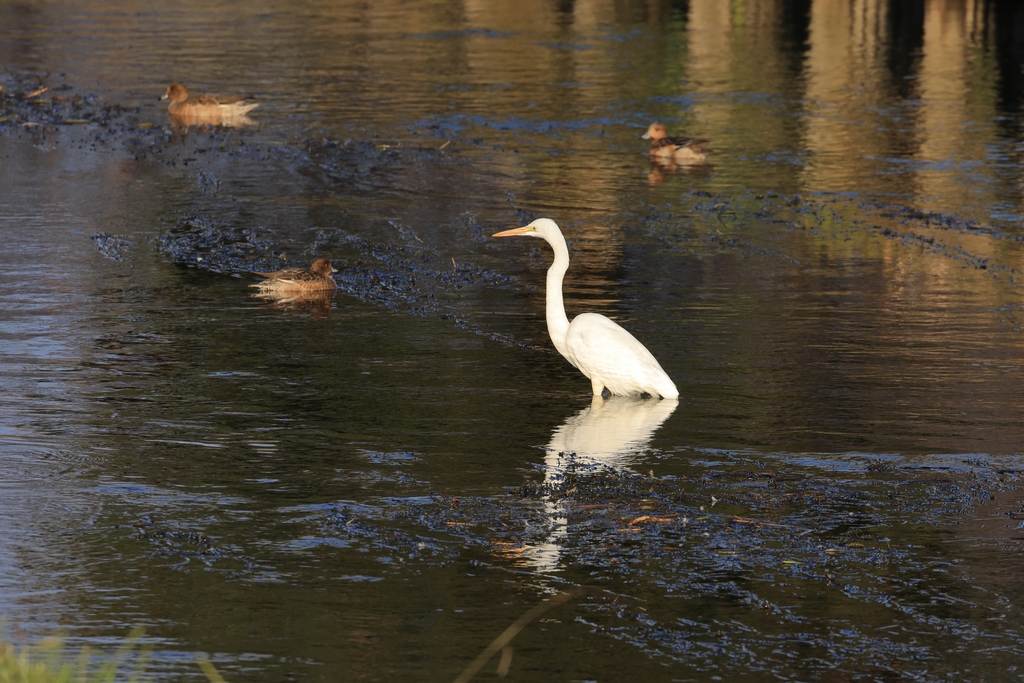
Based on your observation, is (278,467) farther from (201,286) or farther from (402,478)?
(201,286)

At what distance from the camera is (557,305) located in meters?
11.4

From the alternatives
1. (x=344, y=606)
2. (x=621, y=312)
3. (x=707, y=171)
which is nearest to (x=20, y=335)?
(x=621, y=312)

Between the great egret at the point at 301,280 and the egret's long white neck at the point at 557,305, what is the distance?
10.2 ft

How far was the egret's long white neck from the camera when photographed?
11.2 metres

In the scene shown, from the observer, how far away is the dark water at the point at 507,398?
6.94m

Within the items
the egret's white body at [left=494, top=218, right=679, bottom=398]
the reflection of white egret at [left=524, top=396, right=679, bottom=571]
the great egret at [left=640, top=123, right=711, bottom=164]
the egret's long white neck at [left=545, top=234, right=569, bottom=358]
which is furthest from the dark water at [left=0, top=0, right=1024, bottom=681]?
the great egret at [left=640, top=123, right=711, bottom=164]

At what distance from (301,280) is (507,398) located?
367 centimetres

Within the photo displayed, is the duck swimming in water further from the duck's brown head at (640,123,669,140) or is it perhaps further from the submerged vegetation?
the submerged vegetation

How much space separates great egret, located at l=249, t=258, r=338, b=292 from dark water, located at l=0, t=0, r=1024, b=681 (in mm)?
318

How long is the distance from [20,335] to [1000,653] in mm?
8509

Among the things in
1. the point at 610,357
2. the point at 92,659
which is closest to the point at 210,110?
the point at 610,357

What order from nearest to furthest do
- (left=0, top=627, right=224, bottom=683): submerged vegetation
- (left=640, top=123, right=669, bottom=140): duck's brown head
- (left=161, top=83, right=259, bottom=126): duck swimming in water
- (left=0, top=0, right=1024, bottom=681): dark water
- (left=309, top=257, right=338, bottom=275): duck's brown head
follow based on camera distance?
(left=0, top=627, right=224, bottom=683): submerged vegetation, (left=0, top=0, right=1024, bottom=681): dark water, (left=309, top=257, right=338, bottom=275): duck's brown head, (left=640, top=123, right=669, bottom=140): duck's brown head, (left=161, top=83, right=259, bottom=126): duck swimming in water

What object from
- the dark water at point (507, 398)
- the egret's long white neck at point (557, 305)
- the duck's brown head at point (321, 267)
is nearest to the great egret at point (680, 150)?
the dark water at point (507, 398)

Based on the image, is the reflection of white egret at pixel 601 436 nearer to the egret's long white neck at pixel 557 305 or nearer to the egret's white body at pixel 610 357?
the egret's white body at pixel 610 357
